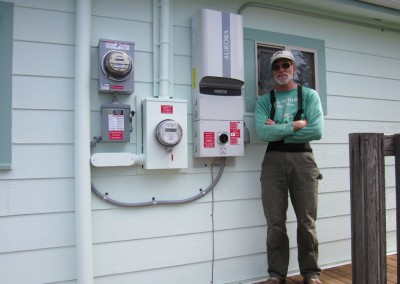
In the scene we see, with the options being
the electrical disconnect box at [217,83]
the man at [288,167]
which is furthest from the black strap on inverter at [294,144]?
the electrical disconnect box at [217,83]

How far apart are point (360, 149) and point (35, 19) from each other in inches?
75.2

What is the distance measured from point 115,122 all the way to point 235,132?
826 millimetres

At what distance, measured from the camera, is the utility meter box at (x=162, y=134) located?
201 cm

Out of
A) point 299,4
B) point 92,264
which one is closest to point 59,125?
point 92,264

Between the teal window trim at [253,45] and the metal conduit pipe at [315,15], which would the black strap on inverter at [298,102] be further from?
the metal conduit pipe at [315,15]

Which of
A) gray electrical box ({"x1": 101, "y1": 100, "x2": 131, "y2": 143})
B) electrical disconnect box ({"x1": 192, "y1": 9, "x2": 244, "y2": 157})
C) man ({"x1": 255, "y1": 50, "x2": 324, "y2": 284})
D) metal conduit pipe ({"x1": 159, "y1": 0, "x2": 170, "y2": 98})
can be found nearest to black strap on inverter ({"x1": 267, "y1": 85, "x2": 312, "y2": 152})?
man ({"x1": 255, "y1": 50, "x2": 324, "y2": 284})

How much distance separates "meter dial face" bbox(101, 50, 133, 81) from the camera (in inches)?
75.9

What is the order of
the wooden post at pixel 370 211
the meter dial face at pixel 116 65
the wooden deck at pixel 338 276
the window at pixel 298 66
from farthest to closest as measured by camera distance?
1. the window at pixel 298 66
2. the wooden deck at pixel 338 276
3. the meter dial face at pixel 116 65
4. the wooden post at pixel 370 211

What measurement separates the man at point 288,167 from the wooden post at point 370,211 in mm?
876

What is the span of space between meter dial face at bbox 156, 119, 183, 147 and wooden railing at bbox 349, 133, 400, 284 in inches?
42.8

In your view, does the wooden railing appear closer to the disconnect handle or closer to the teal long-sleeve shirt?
the teal long-sleeve shirt

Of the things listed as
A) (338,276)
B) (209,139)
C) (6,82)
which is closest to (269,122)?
(209,139)

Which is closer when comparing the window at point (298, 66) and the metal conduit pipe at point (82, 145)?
the metal conduit pipe at point (82, 145)

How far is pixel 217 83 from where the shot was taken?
7.29 feet
